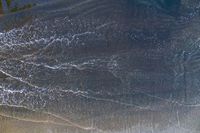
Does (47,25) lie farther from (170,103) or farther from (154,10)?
(170,103)

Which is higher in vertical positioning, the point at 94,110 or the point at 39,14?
the point at 39,14

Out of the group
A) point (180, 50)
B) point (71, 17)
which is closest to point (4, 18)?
point (71, 17)

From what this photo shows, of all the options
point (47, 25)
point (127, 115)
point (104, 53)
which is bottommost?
point (127, 115)

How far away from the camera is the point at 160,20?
267cm

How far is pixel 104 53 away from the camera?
2.66m

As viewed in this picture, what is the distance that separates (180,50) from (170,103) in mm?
362

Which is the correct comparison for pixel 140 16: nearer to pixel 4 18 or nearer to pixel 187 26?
pixel 187 26

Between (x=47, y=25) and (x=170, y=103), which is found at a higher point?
(x=47, y=25)

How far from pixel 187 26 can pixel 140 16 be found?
33 centimetres

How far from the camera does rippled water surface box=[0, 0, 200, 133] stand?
8.66ft

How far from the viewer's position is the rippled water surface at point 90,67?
2.64 meters

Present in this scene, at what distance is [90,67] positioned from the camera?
266 centimetres

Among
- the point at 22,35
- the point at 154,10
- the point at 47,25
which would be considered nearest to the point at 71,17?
the point at 47,25

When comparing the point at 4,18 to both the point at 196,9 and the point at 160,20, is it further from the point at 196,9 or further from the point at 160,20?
the point at 196,9
